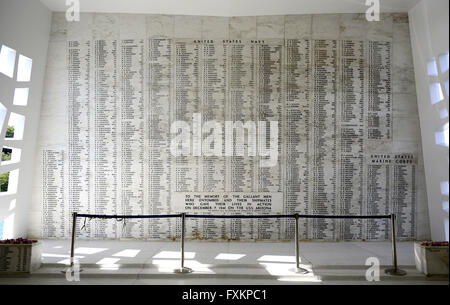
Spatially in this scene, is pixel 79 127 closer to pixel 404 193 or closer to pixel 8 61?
pixel 8 61

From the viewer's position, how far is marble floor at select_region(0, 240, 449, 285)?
4730mm

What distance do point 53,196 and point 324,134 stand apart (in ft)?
19.0

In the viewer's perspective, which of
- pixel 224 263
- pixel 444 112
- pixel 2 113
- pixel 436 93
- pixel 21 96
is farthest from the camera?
pixel 21 96

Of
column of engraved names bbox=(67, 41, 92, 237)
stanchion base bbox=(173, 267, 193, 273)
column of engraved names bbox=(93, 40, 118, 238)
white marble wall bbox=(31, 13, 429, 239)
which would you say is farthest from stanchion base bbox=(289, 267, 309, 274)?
column of engraved names bbox=(67, 41, 92, 237)

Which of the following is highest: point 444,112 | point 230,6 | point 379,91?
point 230,6

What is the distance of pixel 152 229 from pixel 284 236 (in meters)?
2.74

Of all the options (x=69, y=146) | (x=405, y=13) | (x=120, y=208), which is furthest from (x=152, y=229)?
(x=405, y=13)

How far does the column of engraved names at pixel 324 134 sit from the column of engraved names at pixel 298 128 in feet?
0.48

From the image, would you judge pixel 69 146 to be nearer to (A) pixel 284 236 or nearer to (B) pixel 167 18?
(B) pixel 167 18

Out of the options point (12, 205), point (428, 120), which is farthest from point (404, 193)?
point (12, 205)

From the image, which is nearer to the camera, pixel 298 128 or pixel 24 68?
pixel 24 68

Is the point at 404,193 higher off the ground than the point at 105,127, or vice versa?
the point at 105,127

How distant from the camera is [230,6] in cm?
682

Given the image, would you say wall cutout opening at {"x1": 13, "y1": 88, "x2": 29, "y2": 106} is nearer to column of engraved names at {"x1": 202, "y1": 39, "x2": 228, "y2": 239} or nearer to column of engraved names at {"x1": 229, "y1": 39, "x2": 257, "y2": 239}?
column of engraved names at {"x1": 202, "y1": 39, "x2": 228, "y2": 239}
